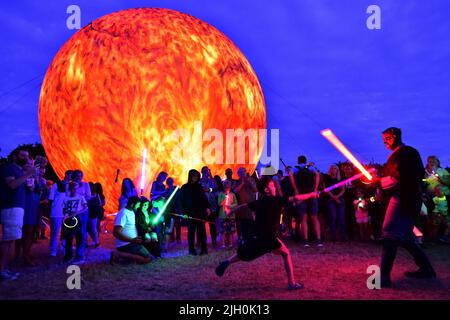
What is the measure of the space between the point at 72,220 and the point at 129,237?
1.06 meters

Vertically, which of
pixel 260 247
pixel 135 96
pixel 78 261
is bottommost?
pixel 78 261

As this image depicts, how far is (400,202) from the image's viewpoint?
4750 millimetres

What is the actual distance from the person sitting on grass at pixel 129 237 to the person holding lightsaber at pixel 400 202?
3.91 meters

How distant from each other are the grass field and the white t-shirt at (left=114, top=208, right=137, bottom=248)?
556 millimetres

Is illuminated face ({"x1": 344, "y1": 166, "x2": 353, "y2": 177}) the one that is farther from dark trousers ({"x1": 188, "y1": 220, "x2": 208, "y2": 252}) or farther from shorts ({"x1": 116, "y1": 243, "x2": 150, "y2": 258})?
shorts ({"x1": 116, "y1": 243, "x2": 150, "y2": 258})

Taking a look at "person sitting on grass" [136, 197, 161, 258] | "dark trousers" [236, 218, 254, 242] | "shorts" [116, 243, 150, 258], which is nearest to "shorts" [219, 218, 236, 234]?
"dark trousers" [236, 218, 254, 242]

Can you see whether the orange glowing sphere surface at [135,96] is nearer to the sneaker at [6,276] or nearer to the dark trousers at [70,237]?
the dark trousers at [70,237]

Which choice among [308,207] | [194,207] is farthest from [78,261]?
[308,207]

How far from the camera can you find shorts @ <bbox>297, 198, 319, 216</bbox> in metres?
8.39

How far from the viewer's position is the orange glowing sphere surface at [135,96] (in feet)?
34.1

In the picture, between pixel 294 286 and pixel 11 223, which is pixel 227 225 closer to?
pixel 294 286

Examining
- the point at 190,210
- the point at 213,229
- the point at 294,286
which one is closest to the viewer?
the point at 294,286

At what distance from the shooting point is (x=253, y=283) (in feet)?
16.2
